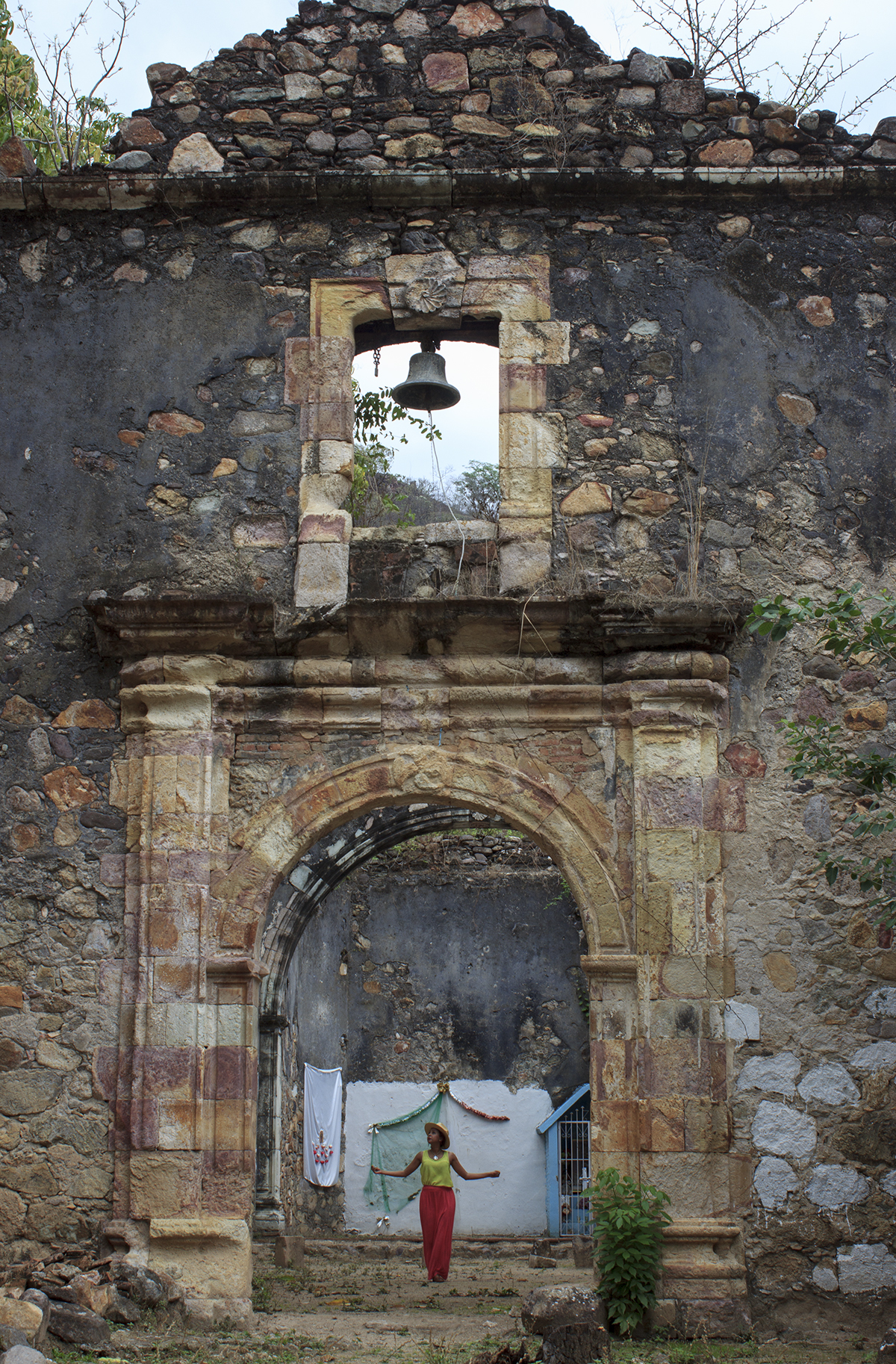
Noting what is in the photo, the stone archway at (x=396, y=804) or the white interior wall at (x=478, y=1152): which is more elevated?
the stone archway at (x=396, y=804)

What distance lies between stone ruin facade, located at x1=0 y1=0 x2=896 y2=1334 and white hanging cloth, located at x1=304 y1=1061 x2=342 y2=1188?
268 inches

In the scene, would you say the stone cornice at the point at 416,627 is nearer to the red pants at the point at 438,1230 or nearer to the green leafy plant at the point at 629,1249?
the green leafy plant at the point at 629,1249

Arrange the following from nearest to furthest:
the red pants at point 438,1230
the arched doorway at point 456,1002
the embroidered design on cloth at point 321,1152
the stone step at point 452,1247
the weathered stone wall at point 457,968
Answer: the red pants at point 438,1230, the stone step at point 452,1247, the embroidered design on cloth at point 321,1152, the arched doorway at point 456,1002, the weathered stone wall at point 457,968

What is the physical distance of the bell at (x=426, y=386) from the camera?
654cm

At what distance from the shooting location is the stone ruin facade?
5.61m

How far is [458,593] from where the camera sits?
6125 mm

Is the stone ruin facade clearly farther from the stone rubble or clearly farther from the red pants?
the red pants

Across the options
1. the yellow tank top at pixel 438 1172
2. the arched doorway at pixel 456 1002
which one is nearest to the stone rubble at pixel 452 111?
the yellow tank top at pixel 438 1172

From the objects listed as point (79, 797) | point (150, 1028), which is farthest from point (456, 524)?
point (150, 1028)

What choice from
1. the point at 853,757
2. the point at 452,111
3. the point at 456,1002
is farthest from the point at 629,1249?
the point at 456,1002

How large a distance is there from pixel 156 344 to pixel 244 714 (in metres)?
1.92

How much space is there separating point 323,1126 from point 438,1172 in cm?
432

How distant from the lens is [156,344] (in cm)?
652

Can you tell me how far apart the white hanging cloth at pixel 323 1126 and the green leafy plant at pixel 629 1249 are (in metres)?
7.23
